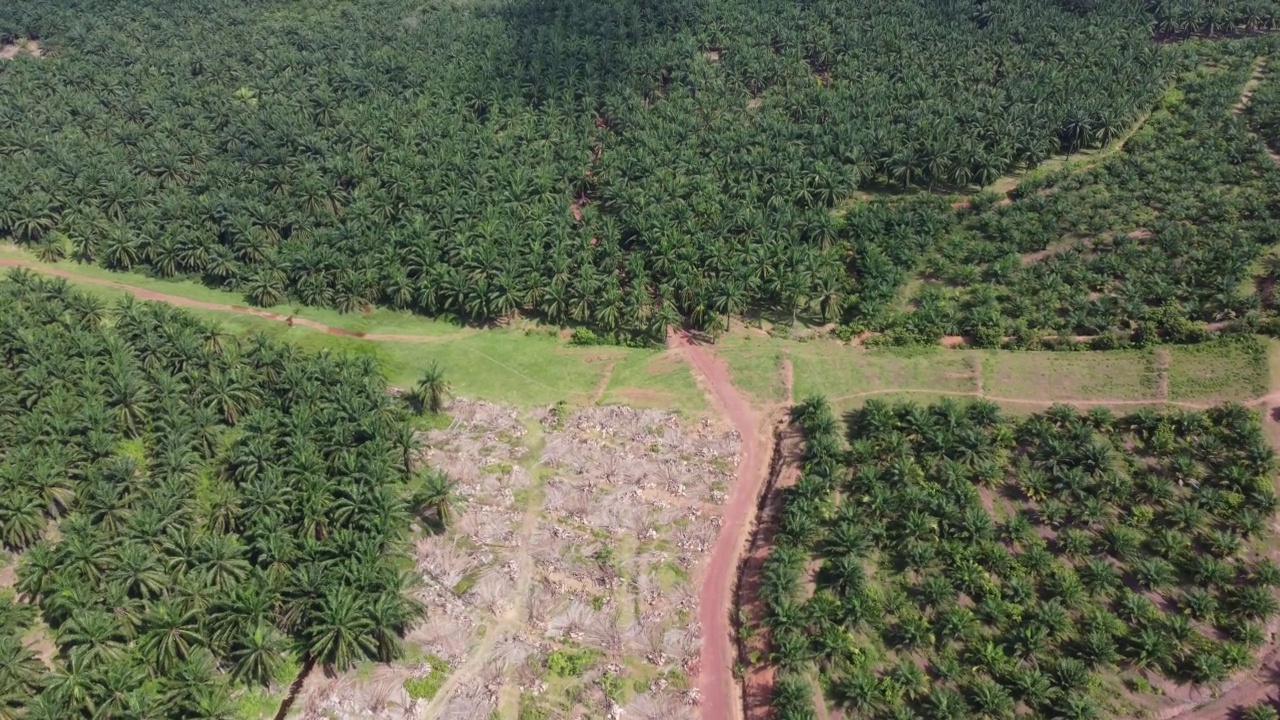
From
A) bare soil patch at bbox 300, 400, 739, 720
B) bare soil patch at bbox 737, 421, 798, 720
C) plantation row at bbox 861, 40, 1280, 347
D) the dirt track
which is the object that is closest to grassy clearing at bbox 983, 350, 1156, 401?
the dirt track

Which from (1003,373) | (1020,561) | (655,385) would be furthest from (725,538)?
(1003,373)

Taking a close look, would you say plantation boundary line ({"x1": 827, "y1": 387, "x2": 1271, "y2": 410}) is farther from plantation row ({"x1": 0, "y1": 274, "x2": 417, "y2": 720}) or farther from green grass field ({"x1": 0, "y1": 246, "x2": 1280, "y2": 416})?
plantation row ({"x1": 0, "y1": 274, "x2": 417, "y2": 720})

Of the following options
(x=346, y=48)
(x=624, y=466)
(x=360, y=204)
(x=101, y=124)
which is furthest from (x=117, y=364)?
(x=346, y=48)

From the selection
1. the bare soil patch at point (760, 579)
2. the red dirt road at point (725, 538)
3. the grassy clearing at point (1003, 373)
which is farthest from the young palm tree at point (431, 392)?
the bare soil patch at point (760, 579)

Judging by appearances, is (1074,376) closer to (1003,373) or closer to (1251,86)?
(1003,373)

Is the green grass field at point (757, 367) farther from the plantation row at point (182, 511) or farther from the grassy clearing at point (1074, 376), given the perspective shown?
the plantation row at point (182, 511)
